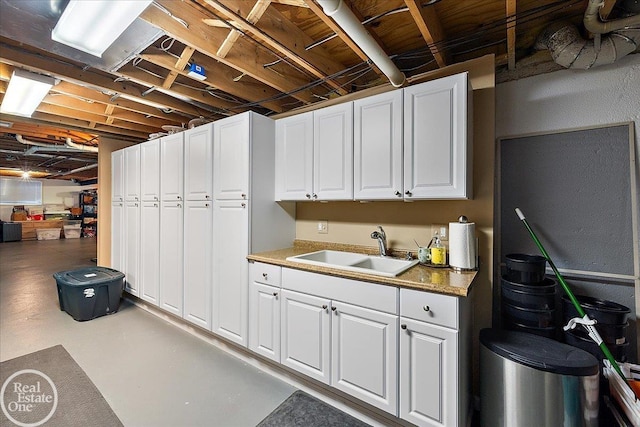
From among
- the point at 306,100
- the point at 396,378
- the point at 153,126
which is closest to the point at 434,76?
the point at 306,100

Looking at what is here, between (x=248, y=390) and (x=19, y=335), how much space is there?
268 cm

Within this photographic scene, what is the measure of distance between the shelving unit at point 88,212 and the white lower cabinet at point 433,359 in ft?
46.6

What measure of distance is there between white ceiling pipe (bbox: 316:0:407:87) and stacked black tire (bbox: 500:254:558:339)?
1.48 meters

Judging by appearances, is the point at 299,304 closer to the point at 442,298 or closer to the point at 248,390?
the point at 248,390

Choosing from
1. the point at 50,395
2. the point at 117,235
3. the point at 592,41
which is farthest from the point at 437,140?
the point at 117,235

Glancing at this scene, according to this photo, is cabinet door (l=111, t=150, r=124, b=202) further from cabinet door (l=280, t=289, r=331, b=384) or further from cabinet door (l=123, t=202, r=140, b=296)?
cabinet door (l=280, t=289, r=331, b=384)

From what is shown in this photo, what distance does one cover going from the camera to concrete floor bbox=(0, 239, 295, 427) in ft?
5.93

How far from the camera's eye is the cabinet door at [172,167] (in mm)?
2967

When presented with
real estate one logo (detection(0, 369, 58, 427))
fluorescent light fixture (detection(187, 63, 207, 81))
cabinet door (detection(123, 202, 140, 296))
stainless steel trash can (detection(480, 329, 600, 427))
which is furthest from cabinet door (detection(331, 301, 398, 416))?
cabinet door (detection(123, 202, 140, 296))

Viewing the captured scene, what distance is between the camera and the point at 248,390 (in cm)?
203

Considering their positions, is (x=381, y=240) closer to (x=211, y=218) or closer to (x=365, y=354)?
(x=365, y=354)

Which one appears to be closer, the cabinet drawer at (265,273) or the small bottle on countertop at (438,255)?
the small bottle on countertop at (438,255)

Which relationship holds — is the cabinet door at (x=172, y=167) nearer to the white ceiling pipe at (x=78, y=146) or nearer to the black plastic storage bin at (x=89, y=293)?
the black plastic storage bin at (x=89, y=293)

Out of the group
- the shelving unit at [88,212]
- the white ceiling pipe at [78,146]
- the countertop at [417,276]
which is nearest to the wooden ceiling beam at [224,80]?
the countertop at [417,276]
